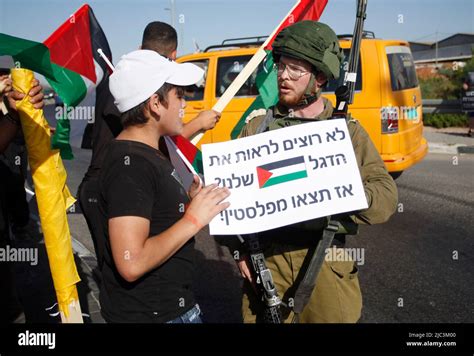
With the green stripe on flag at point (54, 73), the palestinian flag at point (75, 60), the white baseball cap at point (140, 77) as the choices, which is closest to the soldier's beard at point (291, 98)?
the white baseball cap at point (140, 77)

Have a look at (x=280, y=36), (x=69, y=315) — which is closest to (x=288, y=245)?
(x=280, y=36)

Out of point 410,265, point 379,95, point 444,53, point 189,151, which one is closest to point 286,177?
point 189,151

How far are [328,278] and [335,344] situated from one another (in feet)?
0.86

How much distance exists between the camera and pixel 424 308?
4.00m

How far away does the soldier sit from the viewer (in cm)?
216

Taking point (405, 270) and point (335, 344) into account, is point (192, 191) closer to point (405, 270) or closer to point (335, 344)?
point (335, 344)

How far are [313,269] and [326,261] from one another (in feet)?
0.48

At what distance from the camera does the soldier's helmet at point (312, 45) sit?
216 cm

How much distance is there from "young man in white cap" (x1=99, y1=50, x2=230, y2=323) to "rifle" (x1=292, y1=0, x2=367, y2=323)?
0.43 metres

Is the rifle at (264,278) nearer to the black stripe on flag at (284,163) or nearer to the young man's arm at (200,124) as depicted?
the black stripe on flag at (284,163)

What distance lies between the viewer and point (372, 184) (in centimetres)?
214

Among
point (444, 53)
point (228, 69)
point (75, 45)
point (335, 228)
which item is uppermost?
point (75, 45)

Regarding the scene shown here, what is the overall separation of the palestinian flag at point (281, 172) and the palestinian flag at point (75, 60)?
1.29 m

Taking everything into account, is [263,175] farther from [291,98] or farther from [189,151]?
[189,151]
